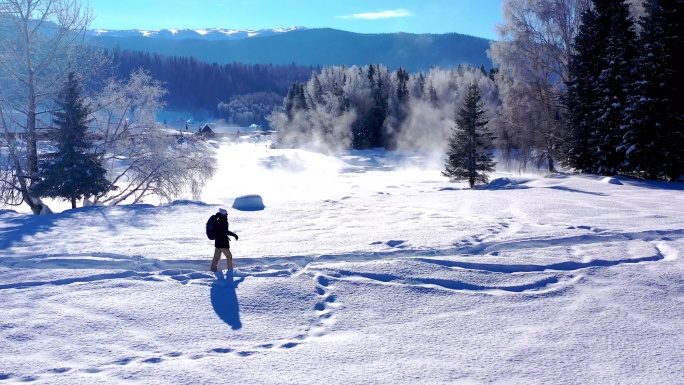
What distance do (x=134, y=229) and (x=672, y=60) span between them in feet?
70.0

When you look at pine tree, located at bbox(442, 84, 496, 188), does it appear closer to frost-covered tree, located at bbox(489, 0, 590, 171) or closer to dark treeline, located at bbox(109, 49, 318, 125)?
frost-covered tree, located at bbox(489, 0, 590, 171)

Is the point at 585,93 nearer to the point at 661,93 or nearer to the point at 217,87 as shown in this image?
the point at 661,93

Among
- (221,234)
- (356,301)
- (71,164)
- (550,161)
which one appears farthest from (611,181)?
(71,164)

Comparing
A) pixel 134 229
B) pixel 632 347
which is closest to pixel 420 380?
pixel 632 347

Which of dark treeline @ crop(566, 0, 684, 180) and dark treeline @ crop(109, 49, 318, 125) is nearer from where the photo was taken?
dark treeline @ crop(566, 0, 684, 180)

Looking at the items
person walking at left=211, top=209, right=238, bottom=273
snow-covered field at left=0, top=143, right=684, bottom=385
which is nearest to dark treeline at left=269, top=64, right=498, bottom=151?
snow-covered field at left=0, top=143, right=684, bottom=385

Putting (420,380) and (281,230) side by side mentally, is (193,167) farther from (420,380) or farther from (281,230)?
(420,380)

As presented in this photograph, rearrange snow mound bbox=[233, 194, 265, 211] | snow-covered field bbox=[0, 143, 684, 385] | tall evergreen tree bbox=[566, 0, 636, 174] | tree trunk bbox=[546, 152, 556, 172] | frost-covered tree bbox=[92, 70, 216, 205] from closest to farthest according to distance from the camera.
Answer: snow-covered field bbox=[0, 143, 684, 385] < snow mound bbox=[233, 194, 265, 211] < frost-covered tree bbox=[92, 70, 216, 205] < tall evergreen tree bbox=[566, 0, 636, 174] < tree trunk bbox=[546, 152, 556, 172]

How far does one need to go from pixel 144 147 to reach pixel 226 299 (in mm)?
17438

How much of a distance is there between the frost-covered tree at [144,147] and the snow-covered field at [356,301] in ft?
28.2

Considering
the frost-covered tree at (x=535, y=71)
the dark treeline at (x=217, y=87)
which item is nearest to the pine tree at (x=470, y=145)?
the frost-covered tree at (x=535, y=71)

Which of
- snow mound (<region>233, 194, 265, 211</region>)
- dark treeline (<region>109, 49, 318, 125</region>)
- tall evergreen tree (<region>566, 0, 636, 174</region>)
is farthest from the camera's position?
dark treeline (<region>109, 49, 318, 125</region>)

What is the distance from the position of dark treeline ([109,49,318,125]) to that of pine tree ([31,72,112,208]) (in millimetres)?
113304

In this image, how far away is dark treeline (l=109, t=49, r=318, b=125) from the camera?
136 m
